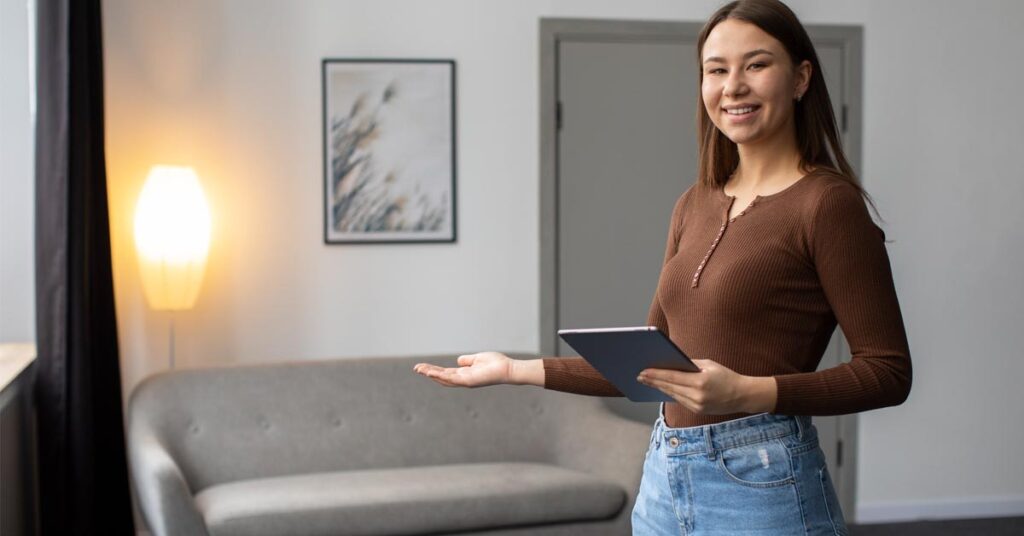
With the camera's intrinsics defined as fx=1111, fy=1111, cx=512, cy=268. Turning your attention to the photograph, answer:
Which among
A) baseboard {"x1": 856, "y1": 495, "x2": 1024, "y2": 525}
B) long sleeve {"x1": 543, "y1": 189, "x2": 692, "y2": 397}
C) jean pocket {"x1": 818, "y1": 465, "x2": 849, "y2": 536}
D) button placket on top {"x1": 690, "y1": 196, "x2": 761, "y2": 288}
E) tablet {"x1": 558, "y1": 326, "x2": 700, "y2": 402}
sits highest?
button placket on top {"x1": 690, "y1": 196, "x2": 761, "y2": 288}

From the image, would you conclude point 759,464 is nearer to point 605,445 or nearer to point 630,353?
point 630,353

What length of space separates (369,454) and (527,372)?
8.24ft

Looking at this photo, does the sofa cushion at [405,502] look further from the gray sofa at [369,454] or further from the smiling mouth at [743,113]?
the smiling mouth at [743,113]

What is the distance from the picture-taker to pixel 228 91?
4.29 m

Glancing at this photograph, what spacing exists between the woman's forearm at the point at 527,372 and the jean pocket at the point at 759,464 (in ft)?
1.13

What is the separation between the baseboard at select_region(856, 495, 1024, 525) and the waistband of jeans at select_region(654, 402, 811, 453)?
3566 mm

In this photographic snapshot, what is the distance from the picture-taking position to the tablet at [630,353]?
130cm

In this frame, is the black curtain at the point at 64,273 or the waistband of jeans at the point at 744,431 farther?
the black curtain at the point at 64,273

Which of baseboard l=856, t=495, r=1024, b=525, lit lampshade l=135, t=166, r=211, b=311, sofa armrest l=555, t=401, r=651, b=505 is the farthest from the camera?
baseboard l=856, t=495, r=1024, b=525

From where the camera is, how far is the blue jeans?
1.43 metres

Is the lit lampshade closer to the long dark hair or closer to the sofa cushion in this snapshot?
the sofa cushion

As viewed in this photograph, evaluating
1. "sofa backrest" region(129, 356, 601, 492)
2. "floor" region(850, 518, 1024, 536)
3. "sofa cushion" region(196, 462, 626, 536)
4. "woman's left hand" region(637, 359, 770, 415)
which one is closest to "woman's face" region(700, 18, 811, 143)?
"woman's left hand" region(637, 359, 770, 415)

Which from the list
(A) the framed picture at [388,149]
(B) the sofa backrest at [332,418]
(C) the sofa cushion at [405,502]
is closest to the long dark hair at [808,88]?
(C) the sofa cushion at [405,502]

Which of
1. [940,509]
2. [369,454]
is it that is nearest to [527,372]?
[369,454]
